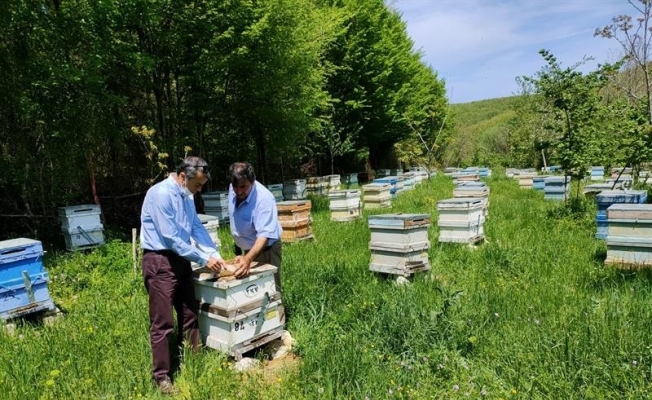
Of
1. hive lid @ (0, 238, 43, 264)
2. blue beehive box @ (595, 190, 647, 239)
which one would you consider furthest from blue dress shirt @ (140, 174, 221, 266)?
blue beehive box @ (595, 190, 647, 239)

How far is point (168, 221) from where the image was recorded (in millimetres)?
3715

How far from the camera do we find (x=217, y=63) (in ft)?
36.3

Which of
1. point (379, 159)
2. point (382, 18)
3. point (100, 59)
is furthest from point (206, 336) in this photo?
point (379, 159)

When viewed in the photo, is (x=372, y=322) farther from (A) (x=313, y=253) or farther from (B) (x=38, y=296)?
(B) (x=38, y=296)

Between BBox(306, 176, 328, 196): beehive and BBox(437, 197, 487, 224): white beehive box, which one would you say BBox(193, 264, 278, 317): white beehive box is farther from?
BBox(306, 176, 328, 196): beehive

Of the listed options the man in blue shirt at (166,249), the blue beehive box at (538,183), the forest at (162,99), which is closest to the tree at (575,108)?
the forest at (162,99)

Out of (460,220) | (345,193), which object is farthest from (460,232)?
(345,193)

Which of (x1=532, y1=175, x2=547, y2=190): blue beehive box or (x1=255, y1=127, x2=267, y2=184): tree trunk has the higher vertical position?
(x1=255, y1=127, x2=267, y2=184): tree trunk

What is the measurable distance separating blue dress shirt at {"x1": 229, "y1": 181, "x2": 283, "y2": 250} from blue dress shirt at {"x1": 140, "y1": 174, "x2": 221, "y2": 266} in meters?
0.71

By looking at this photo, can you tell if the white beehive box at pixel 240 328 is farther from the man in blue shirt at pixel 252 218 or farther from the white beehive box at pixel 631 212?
the white beehive box at pixel 631 212

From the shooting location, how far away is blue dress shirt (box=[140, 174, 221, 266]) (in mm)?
3707

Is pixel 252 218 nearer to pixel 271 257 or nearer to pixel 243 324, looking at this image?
pixel 271 257

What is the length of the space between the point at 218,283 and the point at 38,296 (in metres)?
3.12

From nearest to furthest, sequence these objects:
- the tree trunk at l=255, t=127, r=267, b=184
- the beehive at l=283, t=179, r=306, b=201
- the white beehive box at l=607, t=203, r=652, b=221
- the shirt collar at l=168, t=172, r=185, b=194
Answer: the shirt collar at l=168, t=172, r=185, b=194, the white beehive box at l=607, t=203, r=652, b=221, the beehive at l=283, t=179, r=306, b=201, the tree trunk at l=255, t=127, r=267, b=184
